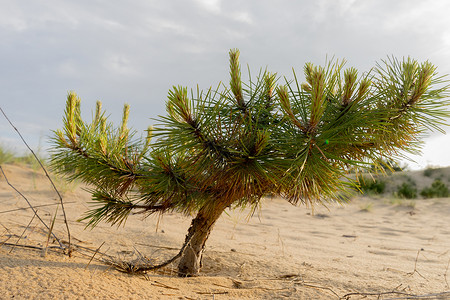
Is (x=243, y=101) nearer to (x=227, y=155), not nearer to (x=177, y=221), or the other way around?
(x=227, y=155)

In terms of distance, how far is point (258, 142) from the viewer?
1612 mm

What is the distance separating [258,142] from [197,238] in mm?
1092

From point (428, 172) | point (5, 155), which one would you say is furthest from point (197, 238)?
point (428, 172)

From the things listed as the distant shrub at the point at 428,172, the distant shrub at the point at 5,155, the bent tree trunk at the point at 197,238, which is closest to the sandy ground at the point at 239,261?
the bent tree trunk at the point at 197,238

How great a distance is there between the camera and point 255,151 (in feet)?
5.41

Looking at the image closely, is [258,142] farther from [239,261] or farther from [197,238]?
[239,261]

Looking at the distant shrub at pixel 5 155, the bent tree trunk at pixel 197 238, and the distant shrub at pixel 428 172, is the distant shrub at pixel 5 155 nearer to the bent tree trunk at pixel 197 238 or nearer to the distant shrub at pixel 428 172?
the bent tree trunk at pixel 197 238

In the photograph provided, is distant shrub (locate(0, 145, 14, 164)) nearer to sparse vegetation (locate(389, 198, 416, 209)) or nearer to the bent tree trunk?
the bent tree trunk

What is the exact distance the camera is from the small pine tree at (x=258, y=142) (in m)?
1.62

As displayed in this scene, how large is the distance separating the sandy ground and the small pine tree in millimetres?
313

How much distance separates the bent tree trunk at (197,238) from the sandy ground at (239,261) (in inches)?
4.9

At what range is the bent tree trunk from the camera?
2.31 metres

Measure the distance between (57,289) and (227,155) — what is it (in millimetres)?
1023

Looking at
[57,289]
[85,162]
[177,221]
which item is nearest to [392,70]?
[85,162]
